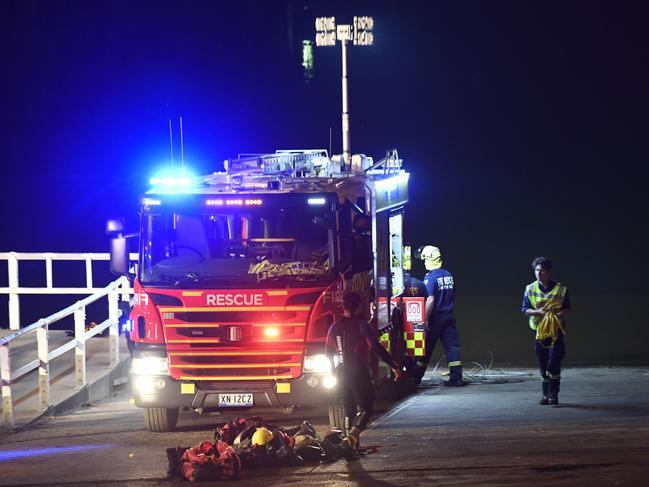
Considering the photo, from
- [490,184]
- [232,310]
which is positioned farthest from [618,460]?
[490,184]

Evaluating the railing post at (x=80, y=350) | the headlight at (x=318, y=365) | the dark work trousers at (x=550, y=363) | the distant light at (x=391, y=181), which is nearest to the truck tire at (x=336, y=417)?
the headlight at (x=318, y=365)

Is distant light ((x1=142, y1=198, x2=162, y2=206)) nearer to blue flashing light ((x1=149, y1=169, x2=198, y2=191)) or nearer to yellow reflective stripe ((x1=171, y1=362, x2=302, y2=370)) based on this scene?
blue flashing light ((x1=149, y1=169, x2=198, y2=191))

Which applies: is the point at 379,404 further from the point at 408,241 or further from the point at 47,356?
the point at 47,356

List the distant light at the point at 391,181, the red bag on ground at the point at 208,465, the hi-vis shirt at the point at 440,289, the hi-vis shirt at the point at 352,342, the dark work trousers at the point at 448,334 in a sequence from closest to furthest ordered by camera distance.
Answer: the red bag on ground at the point at 208,465, the hi-vis shirt at the point at 352,342, the distant light at the point at 391,181, the hi-vis shirt at the point at 440,289, the dark work trousers at the point at 448,334

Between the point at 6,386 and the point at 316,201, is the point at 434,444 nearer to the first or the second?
the point at 316,201

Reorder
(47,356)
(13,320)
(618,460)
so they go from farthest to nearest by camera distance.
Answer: (13,320)
(47,356)
(618,460)

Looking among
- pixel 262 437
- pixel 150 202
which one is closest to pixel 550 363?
pixel 262 437

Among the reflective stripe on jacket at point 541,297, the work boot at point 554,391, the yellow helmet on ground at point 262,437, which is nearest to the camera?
the yellow helmet on ground at point 262,437

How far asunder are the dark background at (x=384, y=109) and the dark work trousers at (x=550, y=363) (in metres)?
28.3

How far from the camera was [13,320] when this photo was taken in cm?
1944

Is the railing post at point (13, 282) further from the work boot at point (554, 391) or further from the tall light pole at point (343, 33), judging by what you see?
the work boot at point (554, 391)

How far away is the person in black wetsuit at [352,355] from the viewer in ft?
36.3

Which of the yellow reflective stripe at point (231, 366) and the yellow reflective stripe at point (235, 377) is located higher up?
the yellow reflective stripe at point (231, 366)

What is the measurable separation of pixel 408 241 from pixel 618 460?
7.26 metres
